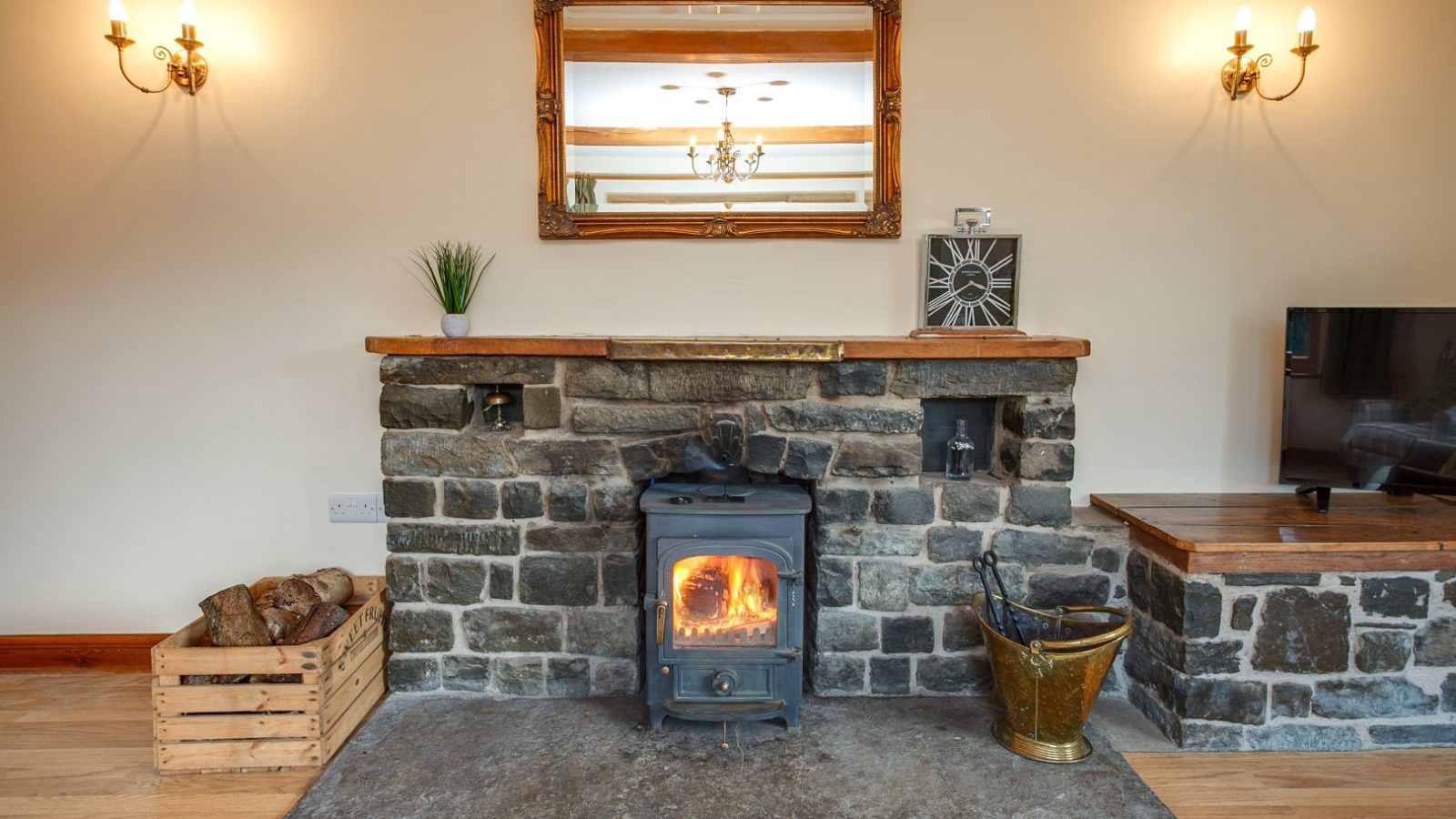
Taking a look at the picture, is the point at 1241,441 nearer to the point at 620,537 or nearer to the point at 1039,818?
the point at 1039,818

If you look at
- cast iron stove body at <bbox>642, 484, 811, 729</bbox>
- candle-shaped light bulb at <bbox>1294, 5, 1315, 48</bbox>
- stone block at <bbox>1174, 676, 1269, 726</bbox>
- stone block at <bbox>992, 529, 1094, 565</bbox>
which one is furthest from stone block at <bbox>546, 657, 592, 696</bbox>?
candle-shaped light bulb at <bbox>1294, 5, 1315, 48</bbox>

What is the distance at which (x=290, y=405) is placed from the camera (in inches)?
104

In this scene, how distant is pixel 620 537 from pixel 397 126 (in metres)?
1.45

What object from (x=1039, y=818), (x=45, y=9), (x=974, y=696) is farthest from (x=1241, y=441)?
(x=45, y=9)

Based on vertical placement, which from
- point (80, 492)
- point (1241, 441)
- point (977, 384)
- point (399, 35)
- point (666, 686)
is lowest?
point (666, 686)

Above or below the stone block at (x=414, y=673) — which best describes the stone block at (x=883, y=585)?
above

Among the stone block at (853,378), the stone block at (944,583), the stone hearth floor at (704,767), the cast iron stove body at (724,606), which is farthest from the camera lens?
the stone block at (944,583)

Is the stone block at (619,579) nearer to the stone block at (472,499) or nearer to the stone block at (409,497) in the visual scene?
the stone block at (472,499)

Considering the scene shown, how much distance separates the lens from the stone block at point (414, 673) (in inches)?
98.2

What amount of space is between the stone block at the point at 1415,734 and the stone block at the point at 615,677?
6.76 ft

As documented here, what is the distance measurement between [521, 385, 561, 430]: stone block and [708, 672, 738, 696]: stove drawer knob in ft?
2.80

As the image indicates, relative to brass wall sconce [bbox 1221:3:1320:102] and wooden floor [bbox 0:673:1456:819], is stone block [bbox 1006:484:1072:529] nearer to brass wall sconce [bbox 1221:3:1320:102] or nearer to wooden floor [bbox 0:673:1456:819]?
wooden floor [bbox 0:673:1456:819]

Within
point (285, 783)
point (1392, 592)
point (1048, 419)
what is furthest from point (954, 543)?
point (285, 783)

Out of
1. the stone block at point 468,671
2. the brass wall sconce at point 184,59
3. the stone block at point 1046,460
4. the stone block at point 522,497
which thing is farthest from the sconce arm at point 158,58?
the stone block at point 1046,460
